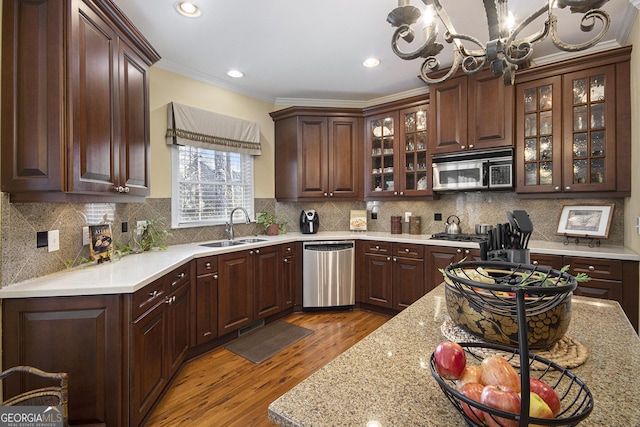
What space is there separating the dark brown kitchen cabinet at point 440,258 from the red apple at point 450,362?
266cm

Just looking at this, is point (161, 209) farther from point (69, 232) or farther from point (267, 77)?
point (267, 77)

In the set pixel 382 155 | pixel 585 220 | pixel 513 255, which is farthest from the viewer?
pixel 382 155

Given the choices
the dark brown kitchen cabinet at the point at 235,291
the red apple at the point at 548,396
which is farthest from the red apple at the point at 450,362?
the dark brown kitchen cabinet at the point at 235,291

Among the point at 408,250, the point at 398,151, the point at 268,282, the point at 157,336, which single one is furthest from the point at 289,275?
the point at 398,151

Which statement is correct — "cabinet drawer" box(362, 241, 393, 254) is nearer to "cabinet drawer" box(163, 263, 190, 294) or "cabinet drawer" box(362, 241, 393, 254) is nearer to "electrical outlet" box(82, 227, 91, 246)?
"cabinet drawer" box(163, 263, 190, 294)

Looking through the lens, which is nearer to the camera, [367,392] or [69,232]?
[367,392]

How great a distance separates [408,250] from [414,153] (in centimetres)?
117

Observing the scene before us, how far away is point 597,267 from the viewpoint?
2.49m

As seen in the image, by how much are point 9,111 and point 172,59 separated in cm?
174

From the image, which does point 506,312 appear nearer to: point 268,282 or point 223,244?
point 268,282

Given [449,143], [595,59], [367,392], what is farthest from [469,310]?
[595,59]

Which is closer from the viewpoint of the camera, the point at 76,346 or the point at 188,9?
the point at 76,346

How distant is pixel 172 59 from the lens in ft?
10.1

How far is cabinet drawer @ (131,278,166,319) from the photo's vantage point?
174 centimetres
